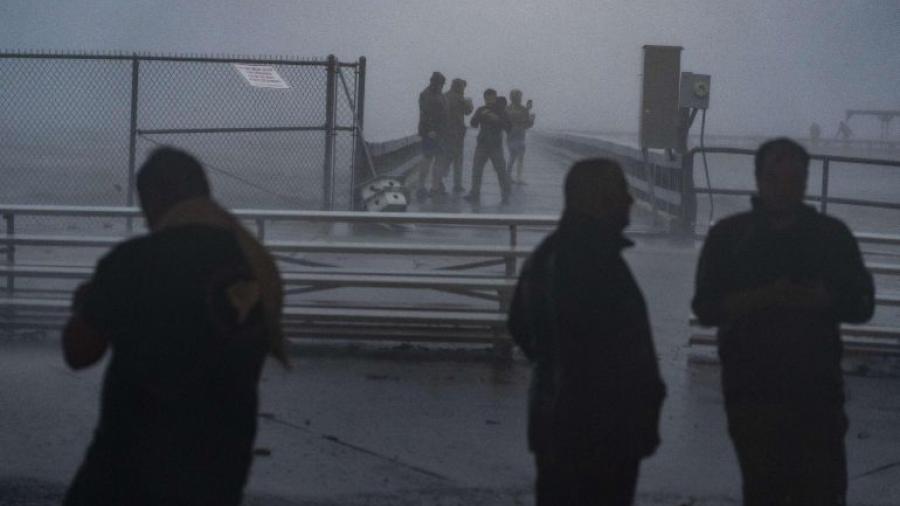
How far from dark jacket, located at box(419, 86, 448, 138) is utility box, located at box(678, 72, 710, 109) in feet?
11.1

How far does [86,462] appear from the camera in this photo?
3986mm

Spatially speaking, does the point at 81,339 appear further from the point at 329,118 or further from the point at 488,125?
the point at 488,125

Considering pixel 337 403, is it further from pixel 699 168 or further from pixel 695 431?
pixel 699 168

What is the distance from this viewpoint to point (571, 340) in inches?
170

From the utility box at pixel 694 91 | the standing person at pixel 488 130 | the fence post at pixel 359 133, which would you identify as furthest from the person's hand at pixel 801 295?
the standing person at pixel 488 130

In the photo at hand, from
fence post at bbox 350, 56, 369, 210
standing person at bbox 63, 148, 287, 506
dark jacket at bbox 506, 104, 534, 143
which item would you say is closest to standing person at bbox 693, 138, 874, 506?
standing person at bbox 63, 148, 287, 506

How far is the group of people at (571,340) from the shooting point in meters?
3.86

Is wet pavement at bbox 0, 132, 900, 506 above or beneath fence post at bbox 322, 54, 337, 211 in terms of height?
beneath

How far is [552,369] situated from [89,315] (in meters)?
1.41

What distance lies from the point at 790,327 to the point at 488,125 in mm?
15727

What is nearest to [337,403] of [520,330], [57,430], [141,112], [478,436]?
[478,436]

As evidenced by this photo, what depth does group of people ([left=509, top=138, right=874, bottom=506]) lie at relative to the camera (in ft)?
14.2

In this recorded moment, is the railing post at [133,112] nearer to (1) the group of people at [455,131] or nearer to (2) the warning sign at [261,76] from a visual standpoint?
(2) the warning sign at [261,76]

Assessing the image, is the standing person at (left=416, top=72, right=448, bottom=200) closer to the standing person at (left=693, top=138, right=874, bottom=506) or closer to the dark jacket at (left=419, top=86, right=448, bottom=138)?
the dark jacket at (left=419, top=86, right=448, bottom=138)
